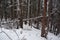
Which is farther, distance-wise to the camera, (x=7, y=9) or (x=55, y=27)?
(x=7, y=9)

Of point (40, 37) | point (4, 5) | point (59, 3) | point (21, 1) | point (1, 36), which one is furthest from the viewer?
→ point (4, 5)

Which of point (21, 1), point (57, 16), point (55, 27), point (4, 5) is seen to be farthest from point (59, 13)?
point (4, 5)

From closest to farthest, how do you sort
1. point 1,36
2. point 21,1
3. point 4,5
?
1. point 1,36
2. point 21,1
3. point 4,5

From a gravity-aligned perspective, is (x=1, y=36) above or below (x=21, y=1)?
below

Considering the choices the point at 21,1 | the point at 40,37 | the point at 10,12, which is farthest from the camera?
the point at 10,12

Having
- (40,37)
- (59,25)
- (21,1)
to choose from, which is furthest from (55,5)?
(40,37)

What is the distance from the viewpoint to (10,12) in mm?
26094

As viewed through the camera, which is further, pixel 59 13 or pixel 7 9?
pixel 7 9

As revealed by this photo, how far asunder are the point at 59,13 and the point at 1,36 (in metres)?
8.71

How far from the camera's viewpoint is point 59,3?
17.3 metres

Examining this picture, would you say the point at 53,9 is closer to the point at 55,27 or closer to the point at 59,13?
the point at 59,13

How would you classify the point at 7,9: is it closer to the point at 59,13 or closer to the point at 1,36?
the point at 59,13

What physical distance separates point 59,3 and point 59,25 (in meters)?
2.63

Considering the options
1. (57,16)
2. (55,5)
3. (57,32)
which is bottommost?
(57,32)
